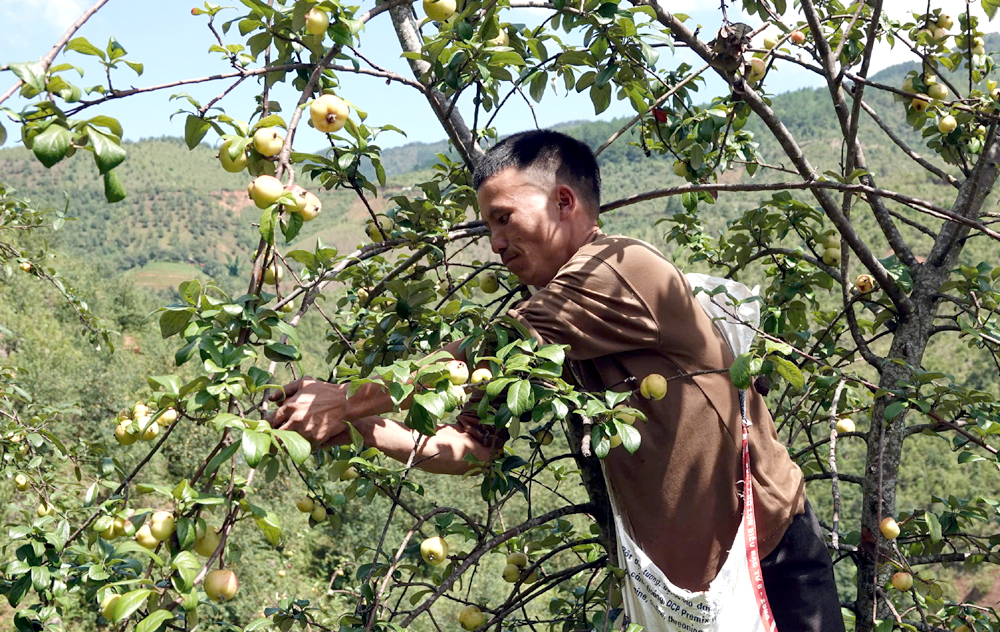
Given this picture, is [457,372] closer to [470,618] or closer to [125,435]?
[125,435]

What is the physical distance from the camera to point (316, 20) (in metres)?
1.24

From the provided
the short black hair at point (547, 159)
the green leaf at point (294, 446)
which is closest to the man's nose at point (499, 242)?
the short black hair at point (547, 159)

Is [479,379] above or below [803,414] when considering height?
above

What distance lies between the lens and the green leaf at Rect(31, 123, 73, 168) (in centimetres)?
88

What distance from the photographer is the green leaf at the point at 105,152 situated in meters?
0.89

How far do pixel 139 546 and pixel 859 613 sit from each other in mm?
1715

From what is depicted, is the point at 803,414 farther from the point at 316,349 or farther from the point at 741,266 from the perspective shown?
the point at 316,349

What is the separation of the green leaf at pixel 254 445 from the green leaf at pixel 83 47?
56 cm

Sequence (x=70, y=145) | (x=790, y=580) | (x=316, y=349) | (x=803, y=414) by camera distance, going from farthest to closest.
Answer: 1. (x=316, y=349)
2. (x=803, y=414)
3. (x=790, y=580)
4. (x=70, y=145)

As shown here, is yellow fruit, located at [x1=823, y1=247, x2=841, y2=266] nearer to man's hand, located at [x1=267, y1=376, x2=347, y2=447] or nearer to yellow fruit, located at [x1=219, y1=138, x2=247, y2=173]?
man's hand, located at [x1=267, y1=376, x2=347, y2=447]

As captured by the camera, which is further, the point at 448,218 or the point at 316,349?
the point at 316,349

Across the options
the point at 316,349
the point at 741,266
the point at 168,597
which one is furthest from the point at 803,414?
the point at 316,349

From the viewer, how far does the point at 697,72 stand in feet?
5.53

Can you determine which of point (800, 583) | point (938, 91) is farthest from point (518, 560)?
point (938, 91)
